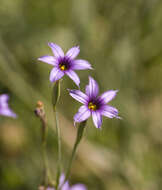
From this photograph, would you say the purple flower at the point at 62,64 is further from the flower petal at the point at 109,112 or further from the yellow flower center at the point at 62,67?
the flower petal at the point at 109,112

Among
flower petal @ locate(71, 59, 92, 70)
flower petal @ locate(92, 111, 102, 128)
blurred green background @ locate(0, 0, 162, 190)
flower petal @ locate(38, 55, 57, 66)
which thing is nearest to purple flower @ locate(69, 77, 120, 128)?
flower petal @ locate(92, 111, 102, 128)

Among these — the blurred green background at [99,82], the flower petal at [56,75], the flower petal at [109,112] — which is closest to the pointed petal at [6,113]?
the flower petal at [56,75]

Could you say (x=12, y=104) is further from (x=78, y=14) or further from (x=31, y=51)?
(x=78, y=14)

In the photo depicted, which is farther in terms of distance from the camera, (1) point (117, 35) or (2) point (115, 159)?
(1) point (117, 35)

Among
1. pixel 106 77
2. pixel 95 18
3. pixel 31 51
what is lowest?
pixel 106 77

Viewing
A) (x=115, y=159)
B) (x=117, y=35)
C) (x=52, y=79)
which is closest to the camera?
(x=52, y=79)

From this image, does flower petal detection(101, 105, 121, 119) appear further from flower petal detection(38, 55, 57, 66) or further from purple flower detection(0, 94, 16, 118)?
purple flower detection(0, 94, 16, 118)

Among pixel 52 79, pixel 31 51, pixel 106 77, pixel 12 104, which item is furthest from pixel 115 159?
pixel 52 79
